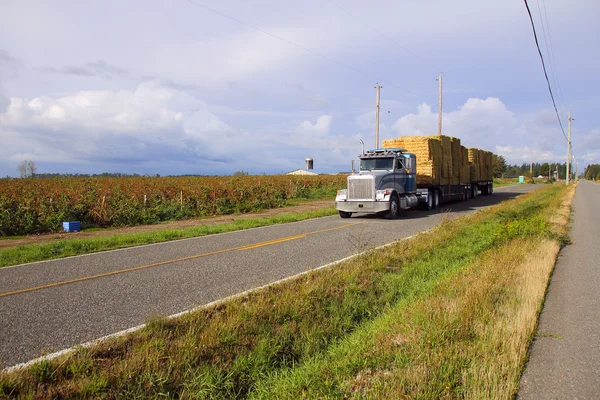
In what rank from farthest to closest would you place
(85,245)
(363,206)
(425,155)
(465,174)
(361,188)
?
(465,174) < (425,155) < (361,188) < (363,206) < (85,245)

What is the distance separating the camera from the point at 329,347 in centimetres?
467

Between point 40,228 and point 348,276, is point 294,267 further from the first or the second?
point 40,228

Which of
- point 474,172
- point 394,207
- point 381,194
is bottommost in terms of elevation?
point 394,207

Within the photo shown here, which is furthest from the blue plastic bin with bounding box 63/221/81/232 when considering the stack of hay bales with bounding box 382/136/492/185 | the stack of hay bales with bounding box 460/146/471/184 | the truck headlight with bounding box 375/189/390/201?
the stack of hay bales with bounding box 460/146/471/184

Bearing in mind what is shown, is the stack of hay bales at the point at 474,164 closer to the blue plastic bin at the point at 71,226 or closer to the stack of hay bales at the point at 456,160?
the stack of hay bales at the point at 456,160

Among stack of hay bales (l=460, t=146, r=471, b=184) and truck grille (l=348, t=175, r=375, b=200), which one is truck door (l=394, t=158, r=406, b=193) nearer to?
truck grille (l=348, t=175, r=375, b=200)

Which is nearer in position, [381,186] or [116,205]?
[381,186]

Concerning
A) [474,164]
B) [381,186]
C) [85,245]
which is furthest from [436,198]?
[85,245]

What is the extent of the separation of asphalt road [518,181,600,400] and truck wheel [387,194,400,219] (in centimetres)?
958

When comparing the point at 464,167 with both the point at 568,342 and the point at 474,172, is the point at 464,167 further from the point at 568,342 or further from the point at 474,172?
the point at 568,342

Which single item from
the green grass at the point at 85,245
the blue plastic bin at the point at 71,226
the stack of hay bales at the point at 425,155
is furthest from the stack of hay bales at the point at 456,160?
the blue plastic bin at the point at 71,226

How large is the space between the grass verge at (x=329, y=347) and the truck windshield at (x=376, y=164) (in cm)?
1230

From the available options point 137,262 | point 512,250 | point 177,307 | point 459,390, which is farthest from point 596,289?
point 137,262

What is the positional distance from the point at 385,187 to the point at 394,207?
0.93m
